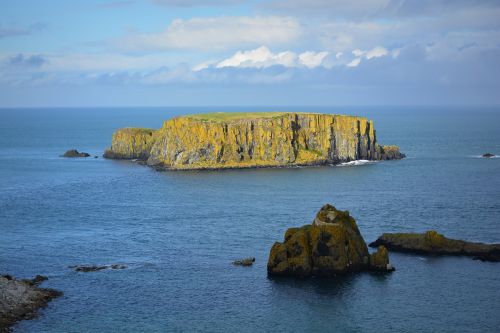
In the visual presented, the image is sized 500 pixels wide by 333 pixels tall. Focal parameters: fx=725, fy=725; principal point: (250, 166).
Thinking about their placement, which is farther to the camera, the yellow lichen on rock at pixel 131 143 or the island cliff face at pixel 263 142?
the yellow lichen on rock at pixel 131 143

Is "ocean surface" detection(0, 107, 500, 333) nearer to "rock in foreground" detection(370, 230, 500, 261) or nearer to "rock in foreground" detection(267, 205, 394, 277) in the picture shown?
"rock in foreground" detection(267, 205, 394, 277)

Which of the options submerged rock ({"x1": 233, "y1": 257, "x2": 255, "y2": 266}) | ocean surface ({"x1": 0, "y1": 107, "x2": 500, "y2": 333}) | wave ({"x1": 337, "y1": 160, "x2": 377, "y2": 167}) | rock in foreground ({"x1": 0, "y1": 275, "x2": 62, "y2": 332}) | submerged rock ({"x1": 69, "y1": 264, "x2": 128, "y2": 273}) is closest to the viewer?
rock in foreground ({"x1": 0, "y1": 275, "x2": 62, "y2": 332})

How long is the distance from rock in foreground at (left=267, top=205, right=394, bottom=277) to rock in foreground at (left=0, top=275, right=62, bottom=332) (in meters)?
22.5

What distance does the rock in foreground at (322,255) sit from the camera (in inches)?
2918


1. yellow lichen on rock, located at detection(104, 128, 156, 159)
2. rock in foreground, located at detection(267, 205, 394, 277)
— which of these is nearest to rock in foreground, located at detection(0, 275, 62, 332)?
rock in foreground, located at detection(267, 205, 394, 277)

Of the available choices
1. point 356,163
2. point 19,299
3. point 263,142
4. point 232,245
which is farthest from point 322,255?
point 356,163

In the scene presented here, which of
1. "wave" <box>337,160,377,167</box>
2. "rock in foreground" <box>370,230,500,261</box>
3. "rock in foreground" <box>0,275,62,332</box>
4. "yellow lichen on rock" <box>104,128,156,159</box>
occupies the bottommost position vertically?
"rock in foreground" <box>0,275,62,332</box>

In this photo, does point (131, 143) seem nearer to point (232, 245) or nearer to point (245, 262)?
point (232, 245)

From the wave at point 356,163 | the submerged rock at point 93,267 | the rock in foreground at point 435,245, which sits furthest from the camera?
the wave at point 356,163

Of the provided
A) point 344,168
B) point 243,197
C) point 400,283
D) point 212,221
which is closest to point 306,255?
point 400,283

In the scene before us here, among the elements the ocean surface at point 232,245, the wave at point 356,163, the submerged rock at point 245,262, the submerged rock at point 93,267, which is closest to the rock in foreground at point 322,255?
the ocean surface at point 232,245

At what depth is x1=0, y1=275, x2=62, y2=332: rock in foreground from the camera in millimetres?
61250

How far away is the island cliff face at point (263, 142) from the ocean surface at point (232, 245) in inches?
334

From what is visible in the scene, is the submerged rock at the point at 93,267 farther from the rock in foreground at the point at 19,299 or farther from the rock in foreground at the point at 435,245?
the rock in foreground at the point at 435,245
